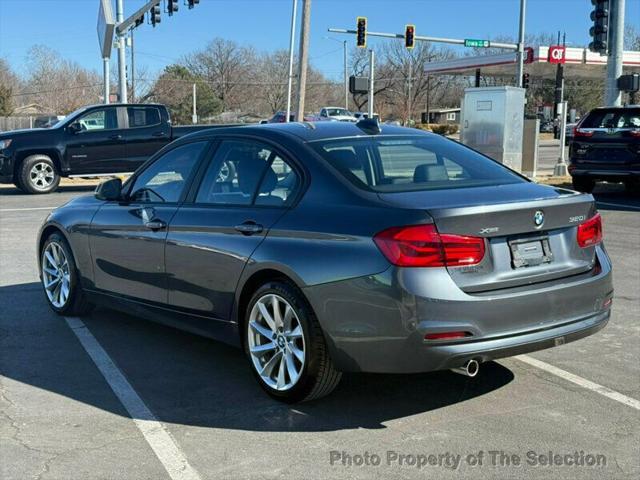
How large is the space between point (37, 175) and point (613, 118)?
12327 millimetres

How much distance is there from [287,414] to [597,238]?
2.07 metres

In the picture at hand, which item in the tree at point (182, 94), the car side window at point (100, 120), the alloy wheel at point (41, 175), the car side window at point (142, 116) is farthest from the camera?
the tree at point (182, 94)

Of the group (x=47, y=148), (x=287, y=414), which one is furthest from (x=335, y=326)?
(x=47, y=148)

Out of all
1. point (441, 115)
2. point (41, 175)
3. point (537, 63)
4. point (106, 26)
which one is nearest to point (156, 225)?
point (41, 175)

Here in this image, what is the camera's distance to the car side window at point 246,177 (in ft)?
15.5

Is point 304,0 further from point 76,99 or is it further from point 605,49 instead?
point 76,99

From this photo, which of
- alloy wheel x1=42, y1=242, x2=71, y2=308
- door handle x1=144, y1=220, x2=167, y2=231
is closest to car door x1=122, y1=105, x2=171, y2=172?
alloy wheel x1=42, y1=242, x2=71, y2=308

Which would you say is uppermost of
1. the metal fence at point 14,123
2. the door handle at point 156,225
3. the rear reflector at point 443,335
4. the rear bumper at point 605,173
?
the metal fence at point 14,123

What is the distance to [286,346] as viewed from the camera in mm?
4480

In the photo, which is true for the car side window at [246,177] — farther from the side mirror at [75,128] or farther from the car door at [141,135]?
the side mirror at [75,128]

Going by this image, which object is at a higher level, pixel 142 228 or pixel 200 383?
pixel 142 228

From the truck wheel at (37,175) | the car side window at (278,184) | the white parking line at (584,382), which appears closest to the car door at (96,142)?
the truck wheel at (37,175)

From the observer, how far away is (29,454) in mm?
3910

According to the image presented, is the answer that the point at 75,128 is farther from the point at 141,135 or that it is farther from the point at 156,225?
the point at 156,225
